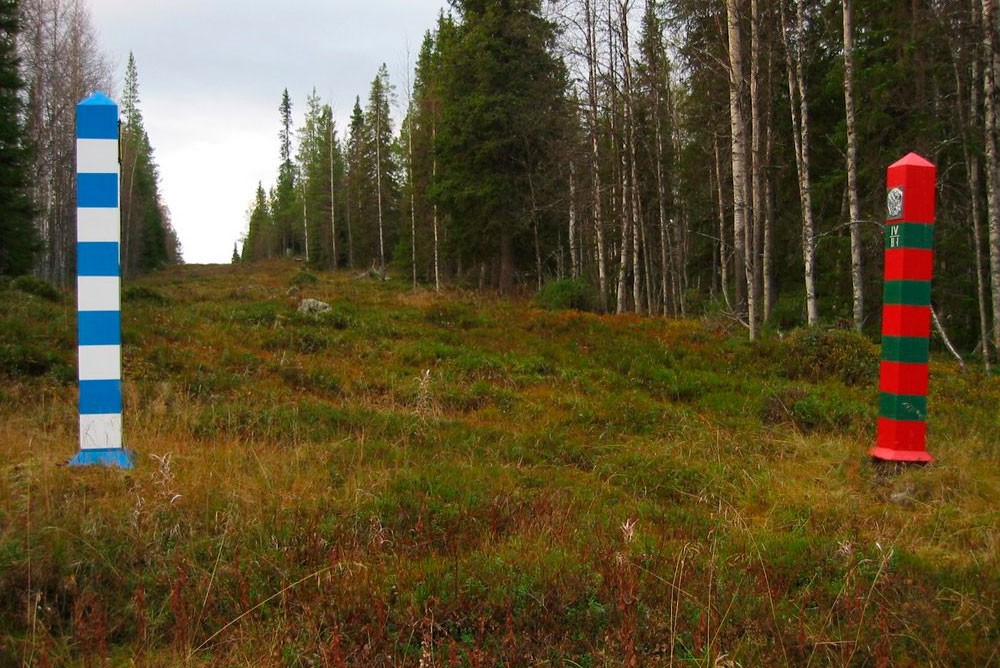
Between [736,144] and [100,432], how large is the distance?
11455 millimetres

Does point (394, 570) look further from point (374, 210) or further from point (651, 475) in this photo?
point (374, 210)

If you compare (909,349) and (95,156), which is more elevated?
(95,156)

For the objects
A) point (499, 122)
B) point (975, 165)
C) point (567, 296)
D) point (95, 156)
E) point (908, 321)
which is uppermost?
point (499, 122)

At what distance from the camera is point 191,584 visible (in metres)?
2.76

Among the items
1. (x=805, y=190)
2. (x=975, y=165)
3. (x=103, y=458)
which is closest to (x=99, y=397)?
(x=103, y=458)

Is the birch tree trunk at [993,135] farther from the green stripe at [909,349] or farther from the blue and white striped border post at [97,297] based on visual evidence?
the blue and white striped border post at [97,297]

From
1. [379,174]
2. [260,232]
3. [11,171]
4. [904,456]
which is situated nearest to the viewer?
[904,456]

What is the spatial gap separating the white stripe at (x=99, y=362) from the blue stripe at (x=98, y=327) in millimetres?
38

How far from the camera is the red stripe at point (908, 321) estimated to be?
4699mm

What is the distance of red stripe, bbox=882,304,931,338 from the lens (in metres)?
4.70

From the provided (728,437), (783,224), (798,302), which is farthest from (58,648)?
(783,224)

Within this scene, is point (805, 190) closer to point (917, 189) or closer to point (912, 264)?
point (917, 189)

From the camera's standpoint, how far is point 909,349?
15.4 feet

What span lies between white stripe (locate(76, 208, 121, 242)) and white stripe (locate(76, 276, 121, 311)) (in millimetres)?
257
